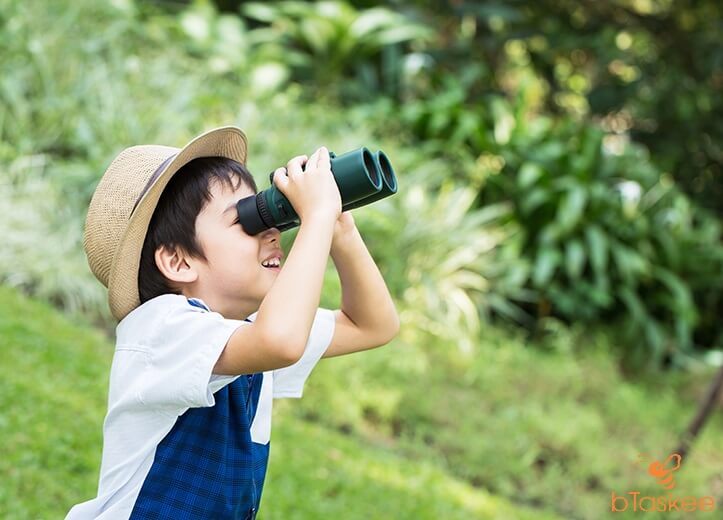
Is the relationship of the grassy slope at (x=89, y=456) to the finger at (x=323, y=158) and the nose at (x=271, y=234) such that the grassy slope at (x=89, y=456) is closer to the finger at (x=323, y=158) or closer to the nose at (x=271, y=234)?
the nose at (x=271, y=234)

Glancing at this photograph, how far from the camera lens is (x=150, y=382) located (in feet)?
5.60

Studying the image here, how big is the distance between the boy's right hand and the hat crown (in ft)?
0.84

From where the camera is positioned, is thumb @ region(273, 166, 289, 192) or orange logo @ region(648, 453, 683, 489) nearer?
thumb @ region(273, 166, 289, 192)

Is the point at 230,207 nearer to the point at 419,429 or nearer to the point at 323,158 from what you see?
the point at 323,158

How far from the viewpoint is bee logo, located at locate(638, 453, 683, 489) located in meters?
4.83

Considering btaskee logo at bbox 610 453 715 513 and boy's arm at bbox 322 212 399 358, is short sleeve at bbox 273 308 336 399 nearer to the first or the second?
boy's arm at bbox 322 212 399 358

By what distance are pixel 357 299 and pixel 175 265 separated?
389mm

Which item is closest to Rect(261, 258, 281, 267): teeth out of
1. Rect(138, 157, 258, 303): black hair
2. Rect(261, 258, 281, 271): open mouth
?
Rect(261, 258, 281, 271): open mouth

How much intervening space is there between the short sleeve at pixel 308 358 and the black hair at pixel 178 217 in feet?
1.06

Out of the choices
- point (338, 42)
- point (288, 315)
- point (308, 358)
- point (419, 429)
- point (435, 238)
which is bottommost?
point (419, 429)

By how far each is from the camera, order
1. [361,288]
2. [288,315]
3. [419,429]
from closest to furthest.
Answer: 1. [288,315]
2. [361,288]
3. [419,429]

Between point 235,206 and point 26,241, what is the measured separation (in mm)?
3689

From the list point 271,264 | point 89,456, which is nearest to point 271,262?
point 271,264

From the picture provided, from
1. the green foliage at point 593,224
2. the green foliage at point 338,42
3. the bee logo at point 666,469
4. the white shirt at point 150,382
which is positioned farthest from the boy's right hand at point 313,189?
the green foliage at point 338,42
